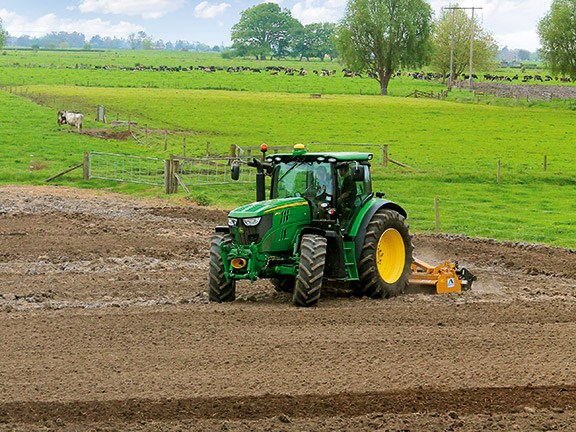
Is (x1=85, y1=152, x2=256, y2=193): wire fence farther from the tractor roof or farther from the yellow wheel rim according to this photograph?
the tractor roof

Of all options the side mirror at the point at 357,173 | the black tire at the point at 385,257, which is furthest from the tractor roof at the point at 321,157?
the black tire at the point at 385,257

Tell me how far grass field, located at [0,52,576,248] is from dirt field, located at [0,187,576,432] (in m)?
9.78

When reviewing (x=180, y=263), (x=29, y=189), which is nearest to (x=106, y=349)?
(x=180, y=263)

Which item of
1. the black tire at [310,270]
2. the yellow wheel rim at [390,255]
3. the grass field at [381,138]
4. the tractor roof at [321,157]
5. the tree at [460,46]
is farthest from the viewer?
the tree at [460,46]

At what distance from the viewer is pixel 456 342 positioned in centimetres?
1377

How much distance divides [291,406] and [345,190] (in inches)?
247

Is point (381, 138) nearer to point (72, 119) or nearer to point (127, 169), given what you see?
point (72, 119)

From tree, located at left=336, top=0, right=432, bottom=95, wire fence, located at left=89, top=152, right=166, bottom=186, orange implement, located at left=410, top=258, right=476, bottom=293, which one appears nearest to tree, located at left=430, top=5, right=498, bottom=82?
tree, located at left=336, top=0, right=432, bottom=95

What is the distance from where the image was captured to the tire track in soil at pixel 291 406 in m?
10.7

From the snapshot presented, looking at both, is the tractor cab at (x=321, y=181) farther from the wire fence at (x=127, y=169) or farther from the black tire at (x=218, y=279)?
the wire fence at (x=127, y=169)

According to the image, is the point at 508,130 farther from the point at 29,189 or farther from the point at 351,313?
the point at 351,313

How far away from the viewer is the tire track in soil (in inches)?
421

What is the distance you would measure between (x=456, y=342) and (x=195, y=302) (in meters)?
4.74

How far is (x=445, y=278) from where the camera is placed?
1783cm
